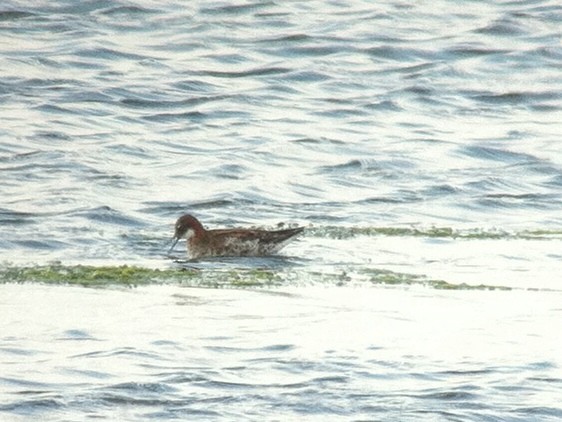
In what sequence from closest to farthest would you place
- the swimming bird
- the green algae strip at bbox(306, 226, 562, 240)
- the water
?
1. the water
2. the swimming bird
3. the green algae strip at bbox(306, 226, 562, 240)

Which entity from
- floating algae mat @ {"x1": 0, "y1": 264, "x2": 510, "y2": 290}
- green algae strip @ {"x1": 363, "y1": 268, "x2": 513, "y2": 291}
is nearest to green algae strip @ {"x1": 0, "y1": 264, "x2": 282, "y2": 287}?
floating algae mat @ {"x1": 0, "y1": 264, "x2": 510, "y2": 290}

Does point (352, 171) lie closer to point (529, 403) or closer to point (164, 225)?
point (164, 225)

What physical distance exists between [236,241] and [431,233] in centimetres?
184

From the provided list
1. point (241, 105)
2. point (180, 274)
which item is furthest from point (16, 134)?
point (180, 274)

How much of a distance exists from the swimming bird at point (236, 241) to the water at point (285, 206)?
144mm

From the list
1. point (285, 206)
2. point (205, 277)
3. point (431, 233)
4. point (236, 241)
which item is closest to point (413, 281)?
point (205, 277)

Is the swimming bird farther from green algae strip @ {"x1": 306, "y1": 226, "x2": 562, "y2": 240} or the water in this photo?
green algae strip @ {"x1": 306, "y1": 226, "x2": 562, "y2": 240}

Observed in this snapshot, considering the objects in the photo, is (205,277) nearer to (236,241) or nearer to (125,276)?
(125,276)

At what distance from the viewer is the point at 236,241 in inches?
551

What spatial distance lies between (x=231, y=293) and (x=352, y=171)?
7.40 metres

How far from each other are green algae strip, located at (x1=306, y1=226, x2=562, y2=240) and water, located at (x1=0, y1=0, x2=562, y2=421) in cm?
5

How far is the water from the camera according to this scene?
8.97 m

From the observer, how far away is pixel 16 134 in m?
19.8

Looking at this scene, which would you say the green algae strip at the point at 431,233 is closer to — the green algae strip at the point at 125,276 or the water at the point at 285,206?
the water at the point at 285,206
